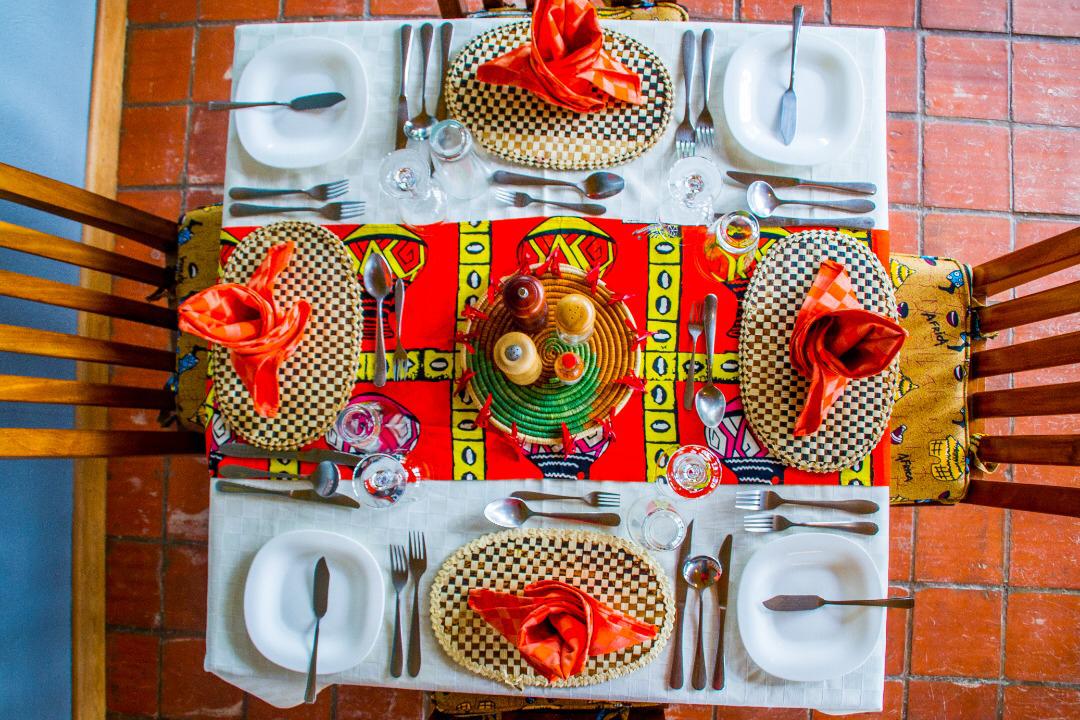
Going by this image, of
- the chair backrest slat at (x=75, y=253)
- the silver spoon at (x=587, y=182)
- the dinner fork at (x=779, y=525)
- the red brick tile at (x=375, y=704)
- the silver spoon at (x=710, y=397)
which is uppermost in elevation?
the silver spoon at (x=587, y=182)

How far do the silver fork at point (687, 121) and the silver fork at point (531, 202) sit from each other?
0.54ft

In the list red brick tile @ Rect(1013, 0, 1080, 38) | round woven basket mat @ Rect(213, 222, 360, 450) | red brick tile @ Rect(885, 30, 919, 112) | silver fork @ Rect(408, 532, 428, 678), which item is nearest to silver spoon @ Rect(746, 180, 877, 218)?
round woven basket mat @ Rect(213, 222, 360, 450)

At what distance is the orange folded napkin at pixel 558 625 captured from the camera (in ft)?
3.47

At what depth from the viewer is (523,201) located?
122cm

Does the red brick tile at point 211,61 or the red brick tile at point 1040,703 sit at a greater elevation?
the red brick tile at point 211,61

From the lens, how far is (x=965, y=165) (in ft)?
6.51

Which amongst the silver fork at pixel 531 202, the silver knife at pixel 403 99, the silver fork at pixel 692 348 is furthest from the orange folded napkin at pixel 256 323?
the silver fork at pixel 692 348

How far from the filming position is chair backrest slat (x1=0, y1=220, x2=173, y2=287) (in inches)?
46.6

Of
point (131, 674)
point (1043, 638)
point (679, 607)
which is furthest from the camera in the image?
point (131, 674)

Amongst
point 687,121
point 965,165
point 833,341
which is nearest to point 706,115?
point 687,121

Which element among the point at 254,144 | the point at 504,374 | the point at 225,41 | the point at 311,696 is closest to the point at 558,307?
the point at 504,374

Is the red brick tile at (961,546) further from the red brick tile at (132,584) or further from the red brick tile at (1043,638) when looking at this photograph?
the red brick tile at (132,584)

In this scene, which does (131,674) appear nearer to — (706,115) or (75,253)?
(75,253)

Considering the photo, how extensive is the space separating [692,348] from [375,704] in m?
1.42
